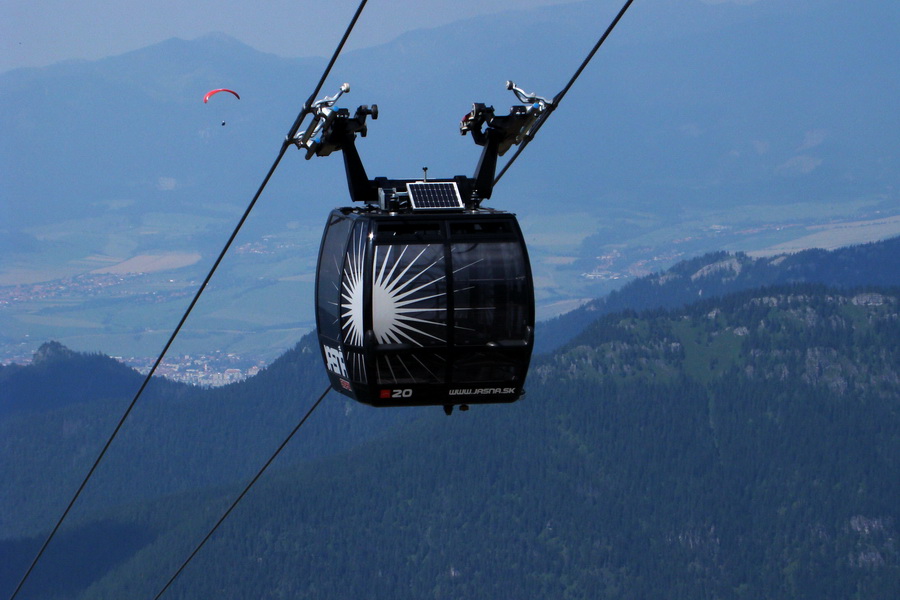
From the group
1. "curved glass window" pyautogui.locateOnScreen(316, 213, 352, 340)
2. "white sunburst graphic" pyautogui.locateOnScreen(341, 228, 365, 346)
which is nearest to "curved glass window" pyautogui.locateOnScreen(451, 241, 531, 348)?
"white sunburst graphic" pyautogui.locateOnScreen(341, 228, 365, 346)

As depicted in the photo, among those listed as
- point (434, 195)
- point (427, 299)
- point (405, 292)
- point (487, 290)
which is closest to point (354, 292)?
point (405, 292)

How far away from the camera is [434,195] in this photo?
26.6m

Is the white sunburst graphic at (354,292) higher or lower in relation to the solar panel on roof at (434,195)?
lower

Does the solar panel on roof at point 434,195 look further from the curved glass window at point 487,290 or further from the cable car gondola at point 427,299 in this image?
the curved glass window at point 487,290

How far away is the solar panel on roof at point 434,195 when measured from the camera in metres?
26.1

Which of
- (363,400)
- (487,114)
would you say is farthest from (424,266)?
(487,114)

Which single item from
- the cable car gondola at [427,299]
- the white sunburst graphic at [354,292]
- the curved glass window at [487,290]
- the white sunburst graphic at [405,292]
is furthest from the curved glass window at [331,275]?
the curved glass window at [487,290]

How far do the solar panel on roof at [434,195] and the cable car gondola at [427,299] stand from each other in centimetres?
2

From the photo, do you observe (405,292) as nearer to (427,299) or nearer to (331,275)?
(427,299)

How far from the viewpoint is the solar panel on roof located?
26125mm

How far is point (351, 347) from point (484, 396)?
260 cm

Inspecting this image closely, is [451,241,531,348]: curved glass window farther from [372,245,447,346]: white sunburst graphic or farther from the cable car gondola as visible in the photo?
[372,245,447,346]: white sunburst graphic

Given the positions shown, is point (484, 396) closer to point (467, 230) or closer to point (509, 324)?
point (509, 324)

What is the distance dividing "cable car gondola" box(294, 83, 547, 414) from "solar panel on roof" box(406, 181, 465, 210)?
0.02 m
